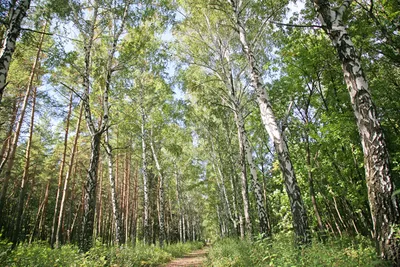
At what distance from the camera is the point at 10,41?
469cm

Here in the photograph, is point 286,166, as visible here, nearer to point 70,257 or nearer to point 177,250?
point 70,257

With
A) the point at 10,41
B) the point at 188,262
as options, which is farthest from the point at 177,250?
the point at 10,41

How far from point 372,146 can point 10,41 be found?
6.97 m

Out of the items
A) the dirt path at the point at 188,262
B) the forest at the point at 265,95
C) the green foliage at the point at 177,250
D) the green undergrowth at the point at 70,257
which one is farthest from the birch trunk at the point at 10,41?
the green foliage at the point at 177,250

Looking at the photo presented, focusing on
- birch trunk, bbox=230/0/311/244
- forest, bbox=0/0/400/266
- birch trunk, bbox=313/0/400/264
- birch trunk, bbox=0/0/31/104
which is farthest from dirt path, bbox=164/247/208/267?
birch trunk, bbox=0/0/31/104

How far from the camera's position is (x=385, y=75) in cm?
901

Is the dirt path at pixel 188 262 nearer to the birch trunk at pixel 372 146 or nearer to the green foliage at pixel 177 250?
the green foliage at pixel 177 250

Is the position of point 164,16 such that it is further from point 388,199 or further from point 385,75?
point 388,199

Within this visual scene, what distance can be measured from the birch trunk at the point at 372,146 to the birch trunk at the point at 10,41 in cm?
621

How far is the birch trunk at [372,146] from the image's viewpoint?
10.8 ft

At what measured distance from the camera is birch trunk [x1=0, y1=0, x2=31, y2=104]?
14.6 feet

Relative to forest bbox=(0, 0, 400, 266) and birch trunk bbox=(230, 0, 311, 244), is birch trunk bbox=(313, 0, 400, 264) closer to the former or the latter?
forest bbox=(0, 0, 400, 266)

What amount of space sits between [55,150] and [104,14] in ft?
48.1

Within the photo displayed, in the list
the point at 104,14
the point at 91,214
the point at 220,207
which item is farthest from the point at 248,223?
the point at 220,207
